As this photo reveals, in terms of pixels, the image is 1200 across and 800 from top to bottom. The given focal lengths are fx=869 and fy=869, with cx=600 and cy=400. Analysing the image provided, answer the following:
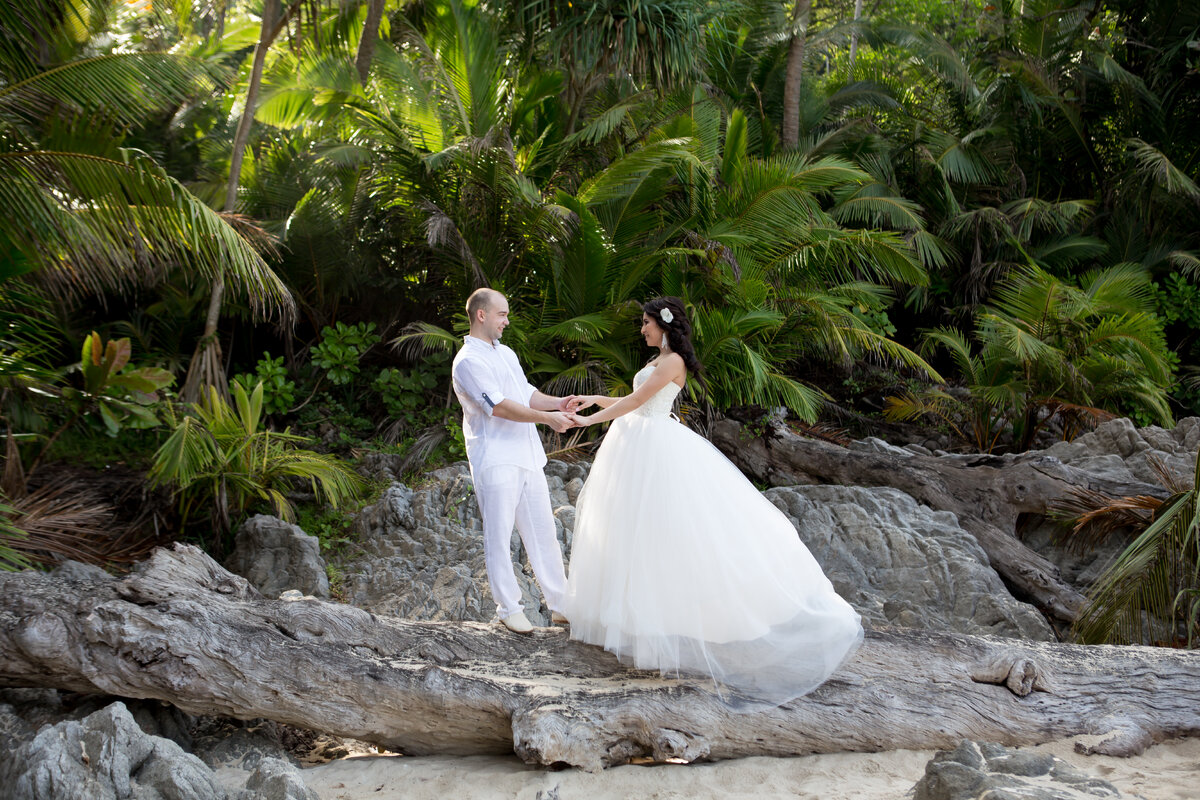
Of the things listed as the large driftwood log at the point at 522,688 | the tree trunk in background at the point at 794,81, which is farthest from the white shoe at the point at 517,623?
the tree trunk in background at the point at 794,81

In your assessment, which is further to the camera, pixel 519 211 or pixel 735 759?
pixel 519 211

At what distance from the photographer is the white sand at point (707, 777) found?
12.1 ft

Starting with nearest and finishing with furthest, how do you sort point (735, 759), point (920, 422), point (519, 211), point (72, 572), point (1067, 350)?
1. point (735, 759)
2. point (72, 572)
3. point (519, 211)
4. point (1067, 350)
5. point (920, 422)

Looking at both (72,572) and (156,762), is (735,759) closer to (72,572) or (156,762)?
(156,762)

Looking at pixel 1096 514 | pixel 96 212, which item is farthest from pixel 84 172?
pixel 1096 514

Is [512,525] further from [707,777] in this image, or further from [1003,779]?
[1003,779]

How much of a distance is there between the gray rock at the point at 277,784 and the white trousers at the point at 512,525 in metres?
1.44

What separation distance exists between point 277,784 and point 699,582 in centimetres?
197

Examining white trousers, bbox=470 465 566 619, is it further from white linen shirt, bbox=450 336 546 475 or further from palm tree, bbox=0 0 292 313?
palm tree, bbox=0 0 292 313

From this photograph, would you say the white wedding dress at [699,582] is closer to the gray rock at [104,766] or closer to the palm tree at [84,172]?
the gray rock at [104,766]

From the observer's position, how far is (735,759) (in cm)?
403

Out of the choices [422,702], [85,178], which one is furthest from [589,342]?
[422,702]

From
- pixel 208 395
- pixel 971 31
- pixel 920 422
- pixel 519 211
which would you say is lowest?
pixel 920 422

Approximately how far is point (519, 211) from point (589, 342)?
161cm
